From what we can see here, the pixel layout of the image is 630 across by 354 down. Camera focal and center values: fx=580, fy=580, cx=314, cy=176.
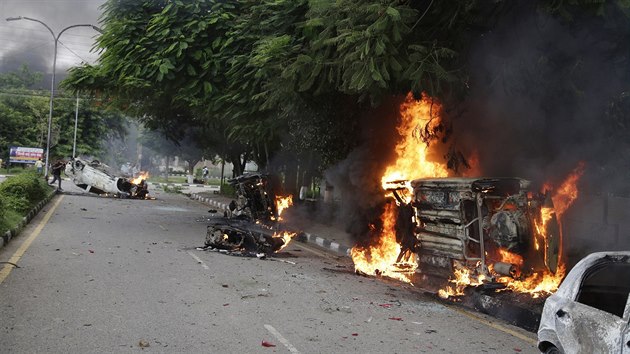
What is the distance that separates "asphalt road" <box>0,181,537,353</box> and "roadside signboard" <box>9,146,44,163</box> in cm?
4104

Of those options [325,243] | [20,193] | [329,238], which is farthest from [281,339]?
[20,193]

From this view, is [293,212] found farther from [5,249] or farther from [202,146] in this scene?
[202,146]

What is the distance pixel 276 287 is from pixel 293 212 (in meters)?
9.21

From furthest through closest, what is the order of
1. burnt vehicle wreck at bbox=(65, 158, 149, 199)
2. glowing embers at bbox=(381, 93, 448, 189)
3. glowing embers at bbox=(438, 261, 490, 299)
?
burnt vehicle wreck at bbox=(65, 158, 149, 199) → glowing embers at bbox=(381, 93, 448, 189) → glowing embers at bbox=(438, 261, 490, 299)

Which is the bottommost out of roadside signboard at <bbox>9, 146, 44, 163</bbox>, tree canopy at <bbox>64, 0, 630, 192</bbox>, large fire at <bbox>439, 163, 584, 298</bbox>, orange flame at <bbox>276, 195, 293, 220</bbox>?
large fire at <bbox>439, 163, 584, 298</bbox>

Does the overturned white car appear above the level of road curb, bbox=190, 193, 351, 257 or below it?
above

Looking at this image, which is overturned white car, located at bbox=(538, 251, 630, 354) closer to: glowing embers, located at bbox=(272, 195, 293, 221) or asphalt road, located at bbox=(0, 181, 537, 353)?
asphalt road, located at bbox=(0, 181, 537, 353)

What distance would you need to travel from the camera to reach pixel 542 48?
27.3 ft

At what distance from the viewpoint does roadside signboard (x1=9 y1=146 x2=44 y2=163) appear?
47.7 metres

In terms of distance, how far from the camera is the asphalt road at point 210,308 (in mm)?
5324

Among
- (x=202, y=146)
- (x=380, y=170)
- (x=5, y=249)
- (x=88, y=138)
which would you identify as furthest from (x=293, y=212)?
(x=88, y=138)

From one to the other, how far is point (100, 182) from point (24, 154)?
84.6ft

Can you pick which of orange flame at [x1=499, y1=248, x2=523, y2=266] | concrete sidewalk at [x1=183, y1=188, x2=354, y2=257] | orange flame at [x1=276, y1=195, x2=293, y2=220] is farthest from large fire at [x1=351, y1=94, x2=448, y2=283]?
orange flame at [x1=276, y1=195, x2=293, y2=220]

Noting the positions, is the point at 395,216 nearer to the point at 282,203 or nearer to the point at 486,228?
the point at 486,228
